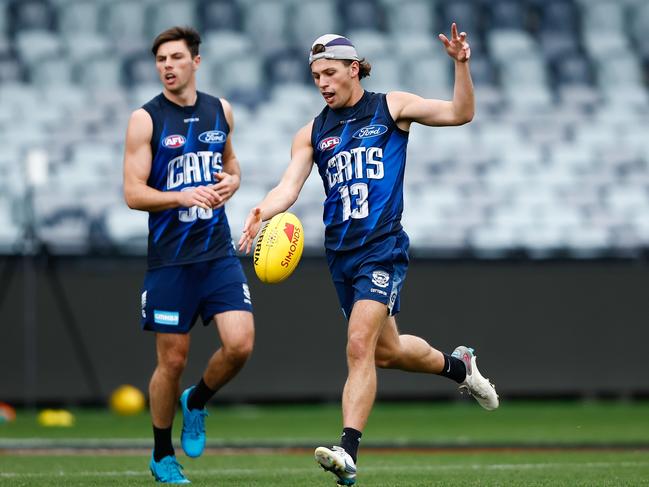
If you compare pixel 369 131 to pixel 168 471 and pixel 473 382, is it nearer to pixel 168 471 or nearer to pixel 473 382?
pixel 473 382

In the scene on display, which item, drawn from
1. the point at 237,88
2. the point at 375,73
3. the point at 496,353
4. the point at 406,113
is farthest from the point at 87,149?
the point at 406,113

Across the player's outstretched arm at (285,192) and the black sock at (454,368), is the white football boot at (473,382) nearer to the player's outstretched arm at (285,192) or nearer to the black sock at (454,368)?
the black sock at (454,368)

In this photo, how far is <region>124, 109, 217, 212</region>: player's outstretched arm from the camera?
730 centimetres

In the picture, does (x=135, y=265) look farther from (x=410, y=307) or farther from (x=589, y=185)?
(x=589, y=185)

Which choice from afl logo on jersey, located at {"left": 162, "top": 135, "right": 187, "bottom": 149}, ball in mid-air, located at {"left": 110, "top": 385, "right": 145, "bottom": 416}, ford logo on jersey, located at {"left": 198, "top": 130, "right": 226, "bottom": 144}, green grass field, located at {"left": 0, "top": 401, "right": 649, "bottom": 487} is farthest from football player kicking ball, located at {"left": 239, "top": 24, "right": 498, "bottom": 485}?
ball in mid-air, located at {"left": 110, "top": 385, "right": 145, "bottom": 416}

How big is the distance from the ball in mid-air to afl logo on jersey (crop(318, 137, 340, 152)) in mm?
7003

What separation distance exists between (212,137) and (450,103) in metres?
1.56

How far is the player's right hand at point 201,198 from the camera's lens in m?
7.27

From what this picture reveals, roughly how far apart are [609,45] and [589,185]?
129 inches

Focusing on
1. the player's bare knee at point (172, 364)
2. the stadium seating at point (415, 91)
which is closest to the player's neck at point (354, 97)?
the player's bare knee at point (172, 364)

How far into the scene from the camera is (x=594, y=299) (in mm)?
14516

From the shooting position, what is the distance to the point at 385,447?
10.2 metres

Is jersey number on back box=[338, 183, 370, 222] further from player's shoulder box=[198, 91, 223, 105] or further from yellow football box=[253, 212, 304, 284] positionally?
player's shoulder box=[198, 91, 223, 105]

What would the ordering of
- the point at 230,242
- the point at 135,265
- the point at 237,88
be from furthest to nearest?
the point at 237,88
the point at 135,265
the point at 230,242
